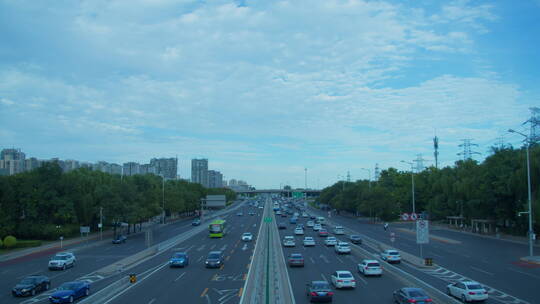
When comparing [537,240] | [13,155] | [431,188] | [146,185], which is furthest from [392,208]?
[13,155]

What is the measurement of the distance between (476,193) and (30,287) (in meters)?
67.5

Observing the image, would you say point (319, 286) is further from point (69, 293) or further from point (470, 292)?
point (69, 293)

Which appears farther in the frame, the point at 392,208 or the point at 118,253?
the point at 392,208

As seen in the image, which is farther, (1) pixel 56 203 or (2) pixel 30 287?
(1) pixel 56 203

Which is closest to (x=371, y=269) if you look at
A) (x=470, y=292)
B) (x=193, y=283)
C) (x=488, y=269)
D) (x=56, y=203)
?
(x=470, y=292)

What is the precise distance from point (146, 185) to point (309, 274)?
6575 cm

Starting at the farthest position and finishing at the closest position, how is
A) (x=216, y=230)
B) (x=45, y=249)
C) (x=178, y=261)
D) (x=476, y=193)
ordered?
(x=476, y=193) → (x=216, y=230) → (x=45, y=249) → (x=178, y=261)

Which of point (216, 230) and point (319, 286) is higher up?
point (319, 286)

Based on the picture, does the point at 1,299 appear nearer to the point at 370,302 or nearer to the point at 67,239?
the point at 370,302

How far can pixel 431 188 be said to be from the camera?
10838 centimetres

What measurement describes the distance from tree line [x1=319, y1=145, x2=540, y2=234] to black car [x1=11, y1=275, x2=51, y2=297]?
174 feet

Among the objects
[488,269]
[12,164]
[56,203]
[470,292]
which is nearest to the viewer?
[470,292]

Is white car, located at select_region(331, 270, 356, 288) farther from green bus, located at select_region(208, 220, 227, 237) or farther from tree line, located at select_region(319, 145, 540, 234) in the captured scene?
green bus, located at select_region(208, 220, 227, 237)

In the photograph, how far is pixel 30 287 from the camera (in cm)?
2677
